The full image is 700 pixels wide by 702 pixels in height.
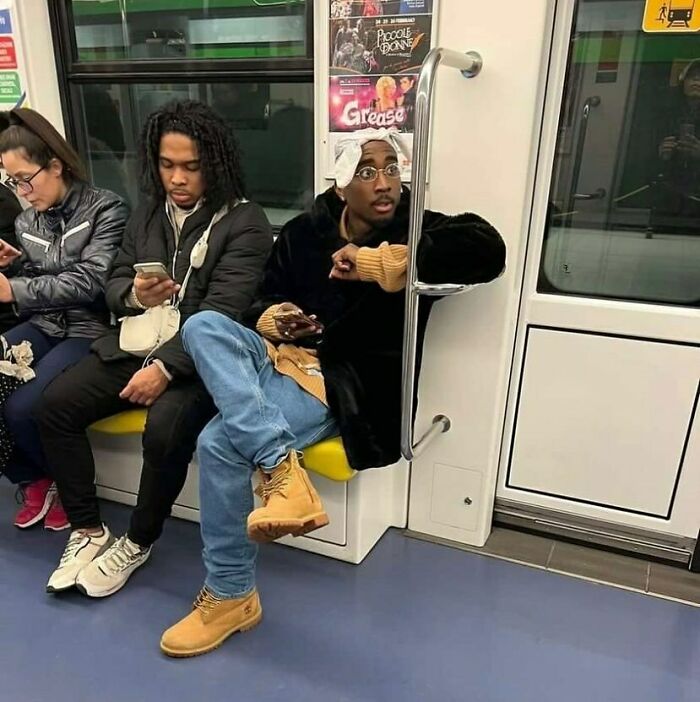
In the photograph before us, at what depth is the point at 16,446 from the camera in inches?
90.1

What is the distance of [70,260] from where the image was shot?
7.86ft

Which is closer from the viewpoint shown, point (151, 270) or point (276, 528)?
point (276, 528)

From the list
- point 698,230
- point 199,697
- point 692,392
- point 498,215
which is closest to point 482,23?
point 498,215

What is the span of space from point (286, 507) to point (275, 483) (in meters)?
0.09

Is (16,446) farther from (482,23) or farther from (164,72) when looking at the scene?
(482,23)

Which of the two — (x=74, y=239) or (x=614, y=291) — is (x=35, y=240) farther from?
(x=614, y=291)

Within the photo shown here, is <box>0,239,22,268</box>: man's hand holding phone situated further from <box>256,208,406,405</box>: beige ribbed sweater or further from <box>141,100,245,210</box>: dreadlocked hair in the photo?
<box>256,208,406,405</box>: beige ribbed sweater

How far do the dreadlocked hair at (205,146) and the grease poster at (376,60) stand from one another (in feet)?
1.22

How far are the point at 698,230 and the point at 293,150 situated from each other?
1.41 meters

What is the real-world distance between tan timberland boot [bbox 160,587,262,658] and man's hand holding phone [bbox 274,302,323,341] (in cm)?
77

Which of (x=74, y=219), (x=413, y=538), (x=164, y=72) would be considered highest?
(x=164, y=72)

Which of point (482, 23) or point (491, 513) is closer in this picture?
point (482, 23)

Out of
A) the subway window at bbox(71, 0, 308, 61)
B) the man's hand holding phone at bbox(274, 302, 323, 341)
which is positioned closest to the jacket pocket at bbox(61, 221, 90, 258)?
the subway window at bbox(71, 0, 308, 61)

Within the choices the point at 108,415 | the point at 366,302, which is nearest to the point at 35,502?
the point at 108,415
